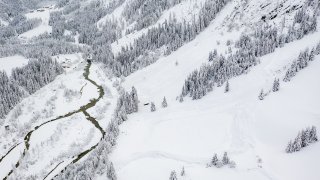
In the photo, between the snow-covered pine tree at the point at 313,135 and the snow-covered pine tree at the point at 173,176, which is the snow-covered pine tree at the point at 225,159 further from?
the snow-covered pine tree at the point at 313,135

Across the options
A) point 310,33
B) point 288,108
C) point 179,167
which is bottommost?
point 179,167

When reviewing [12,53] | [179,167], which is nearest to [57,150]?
[179,167]

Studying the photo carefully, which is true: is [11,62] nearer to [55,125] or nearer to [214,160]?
[55,125]

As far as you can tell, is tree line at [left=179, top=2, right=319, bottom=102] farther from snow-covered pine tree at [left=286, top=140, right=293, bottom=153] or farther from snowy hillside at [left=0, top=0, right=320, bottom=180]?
snow-covered pine tree at [left=286, top=140, right=293, bottom=153]

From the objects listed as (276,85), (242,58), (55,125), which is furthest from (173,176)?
(55,125)

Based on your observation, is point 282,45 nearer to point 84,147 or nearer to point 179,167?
point 179,167

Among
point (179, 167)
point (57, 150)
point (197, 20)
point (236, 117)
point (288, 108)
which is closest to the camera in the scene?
point (179, 167)
